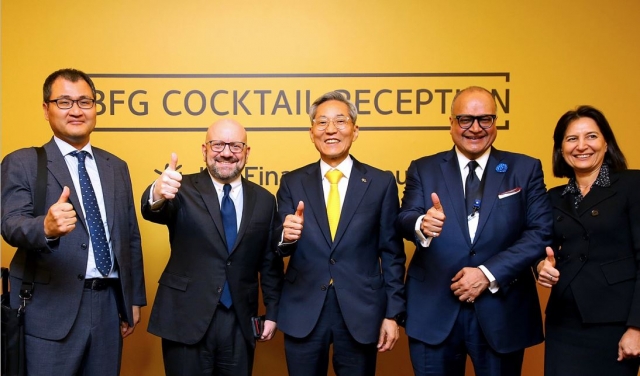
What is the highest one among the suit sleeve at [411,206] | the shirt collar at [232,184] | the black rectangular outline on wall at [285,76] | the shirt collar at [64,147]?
the black rectangular outline on wall at [285,76]

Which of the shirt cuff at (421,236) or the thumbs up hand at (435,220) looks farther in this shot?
the shirt cuff at (421,236)

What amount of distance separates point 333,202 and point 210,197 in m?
0.59

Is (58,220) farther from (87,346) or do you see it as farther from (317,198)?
(317,198)

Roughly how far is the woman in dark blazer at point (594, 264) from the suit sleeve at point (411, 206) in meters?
0.57

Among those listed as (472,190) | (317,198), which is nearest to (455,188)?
(472,190)

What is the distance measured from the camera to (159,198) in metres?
2.76

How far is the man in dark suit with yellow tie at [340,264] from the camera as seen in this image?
2855 millimetres

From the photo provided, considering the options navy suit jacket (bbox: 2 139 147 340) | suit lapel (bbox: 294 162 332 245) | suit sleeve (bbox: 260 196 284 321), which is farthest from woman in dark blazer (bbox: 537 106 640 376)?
navy suit jacket (bbox: 2 139 147 340)

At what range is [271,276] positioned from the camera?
3094 mm

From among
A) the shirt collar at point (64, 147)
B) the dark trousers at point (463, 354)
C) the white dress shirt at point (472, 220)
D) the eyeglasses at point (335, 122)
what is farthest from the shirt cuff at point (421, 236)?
the shirt collar at point (64, 147)

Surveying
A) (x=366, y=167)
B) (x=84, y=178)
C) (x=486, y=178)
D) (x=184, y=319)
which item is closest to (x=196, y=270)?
(x=184, y=319)

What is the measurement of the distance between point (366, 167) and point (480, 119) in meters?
0.58

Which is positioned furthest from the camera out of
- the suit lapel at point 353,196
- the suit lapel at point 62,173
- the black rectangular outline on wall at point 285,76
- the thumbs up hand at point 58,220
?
the black rectangular outline on wall at point 285,76

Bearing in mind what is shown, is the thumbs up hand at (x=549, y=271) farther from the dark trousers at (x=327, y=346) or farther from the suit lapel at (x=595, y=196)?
the dark trousers at (x=327, y=346)
